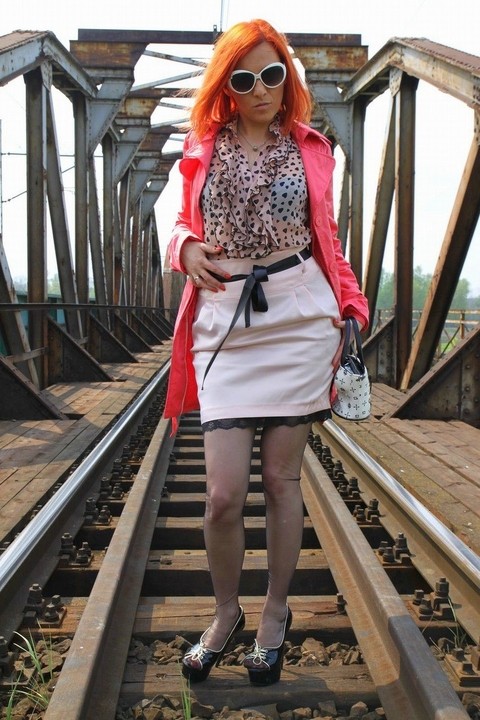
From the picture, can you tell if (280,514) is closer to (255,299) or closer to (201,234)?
(255,299)

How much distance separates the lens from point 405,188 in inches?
341

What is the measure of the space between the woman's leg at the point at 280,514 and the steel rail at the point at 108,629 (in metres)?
0.43

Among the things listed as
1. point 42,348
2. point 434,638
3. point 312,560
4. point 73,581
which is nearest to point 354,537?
point 312,560

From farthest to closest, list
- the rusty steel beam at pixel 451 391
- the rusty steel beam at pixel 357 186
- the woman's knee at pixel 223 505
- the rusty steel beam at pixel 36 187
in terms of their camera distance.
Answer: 1. the rusty steel beam at pixel 357 186
2. the rusty steel beam at pixel 36 187
3. the rusty steel beam at pixel 451 391
4. the woman's knee at pixel 223 505

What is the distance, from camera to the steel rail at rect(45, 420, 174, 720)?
7.12 ft

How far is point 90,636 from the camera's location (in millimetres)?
2469

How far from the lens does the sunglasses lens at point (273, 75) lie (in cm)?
240

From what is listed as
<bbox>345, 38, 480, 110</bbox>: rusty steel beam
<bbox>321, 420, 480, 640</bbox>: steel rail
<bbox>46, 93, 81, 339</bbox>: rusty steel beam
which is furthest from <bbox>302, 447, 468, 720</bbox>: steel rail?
<bbox>46, 93, 81, 339</bbox>: rusty steel beam

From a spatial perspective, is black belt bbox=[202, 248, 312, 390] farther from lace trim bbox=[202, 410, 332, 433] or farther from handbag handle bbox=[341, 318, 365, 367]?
handbag handle bbox=[341, 318, 365, 367]

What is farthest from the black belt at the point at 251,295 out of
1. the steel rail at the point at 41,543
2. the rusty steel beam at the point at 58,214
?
the rusty steel beam at the point at 58,214

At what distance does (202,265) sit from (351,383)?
0.53 m

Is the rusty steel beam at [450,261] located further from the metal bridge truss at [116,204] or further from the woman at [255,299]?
the woman at [255,299]

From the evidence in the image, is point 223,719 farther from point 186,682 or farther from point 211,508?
point 211,508

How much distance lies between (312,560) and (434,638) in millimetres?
797
